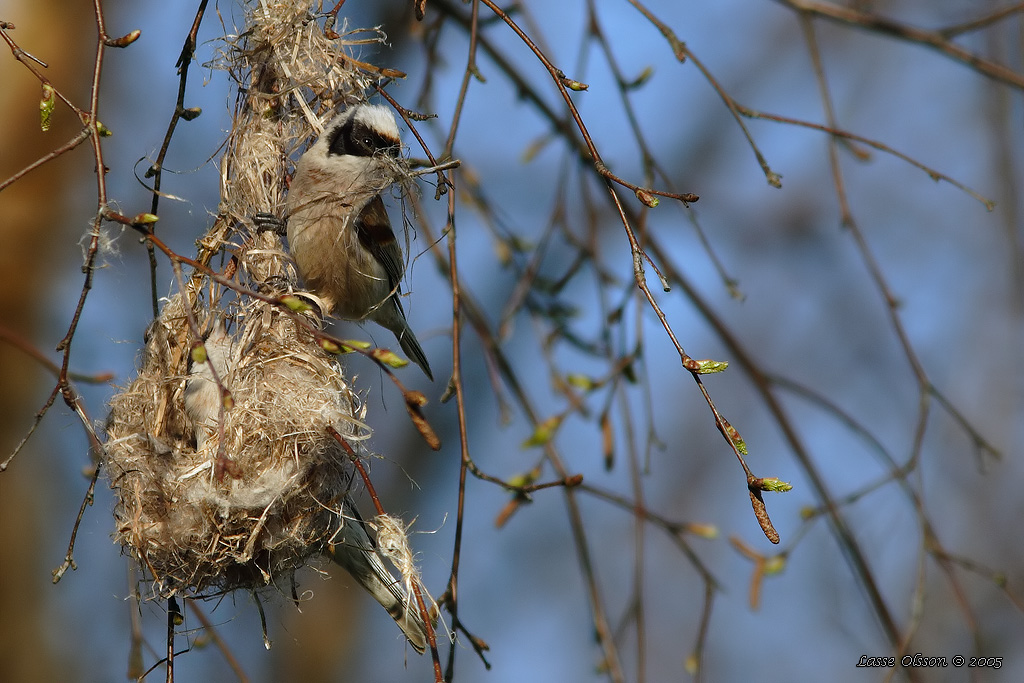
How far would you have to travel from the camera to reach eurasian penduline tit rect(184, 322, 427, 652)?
208 centimetres

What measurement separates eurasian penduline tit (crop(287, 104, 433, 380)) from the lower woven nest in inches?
12.4

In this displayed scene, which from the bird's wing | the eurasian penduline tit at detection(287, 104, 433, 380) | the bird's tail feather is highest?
the bird's wing

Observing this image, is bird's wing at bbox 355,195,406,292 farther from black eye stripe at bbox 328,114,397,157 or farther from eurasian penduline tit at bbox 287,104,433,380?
black eye stripe at bbox 328,114,397,157

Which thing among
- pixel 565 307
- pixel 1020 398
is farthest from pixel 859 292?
pixel 565 307

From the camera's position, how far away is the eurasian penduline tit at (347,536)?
208cm

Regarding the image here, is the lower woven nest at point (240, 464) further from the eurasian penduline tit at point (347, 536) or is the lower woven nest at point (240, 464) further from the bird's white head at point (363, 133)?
the bird's white head at point (363, 133)

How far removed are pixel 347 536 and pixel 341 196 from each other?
858 millimetres

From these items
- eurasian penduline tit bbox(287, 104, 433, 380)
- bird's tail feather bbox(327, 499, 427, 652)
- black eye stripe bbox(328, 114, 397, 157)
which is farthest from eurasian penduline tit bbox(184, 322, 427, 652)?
black eye stripe bbox(328, 114, 397, 157)

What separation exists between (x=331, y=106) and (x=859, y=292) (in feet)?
18.8

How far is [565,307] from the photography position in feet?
10.1

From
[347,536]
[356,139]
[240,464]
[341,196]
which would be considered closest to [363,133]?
[356,139]

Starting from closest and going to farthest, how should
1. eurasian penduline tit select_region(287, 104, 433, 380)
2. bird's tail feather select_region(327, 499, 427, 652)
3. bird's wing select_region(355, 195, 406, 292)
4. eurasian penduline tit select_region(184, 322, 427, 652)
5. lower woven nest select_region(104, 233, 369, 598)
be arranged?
1. lower woven nest select_region(104, 233, 369, 598)
2. eurasian penduline tit select_region(184, 322, 427, 652)
3. bird's tail feather select_region(327, 499, 427, 652)
4. eurasian penduline tit select_region(287, 104, 433, 380)
5. bird's wing select_region(355, 195, 406, 292)

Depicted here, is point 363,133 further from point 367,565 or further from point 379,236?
point 367,565

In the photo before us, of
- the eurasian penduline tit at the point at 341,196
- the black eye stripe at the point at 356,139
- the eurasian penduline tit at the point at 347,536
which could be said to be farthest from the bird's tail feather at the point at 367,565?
the black eye stripe at the point at 356,139
